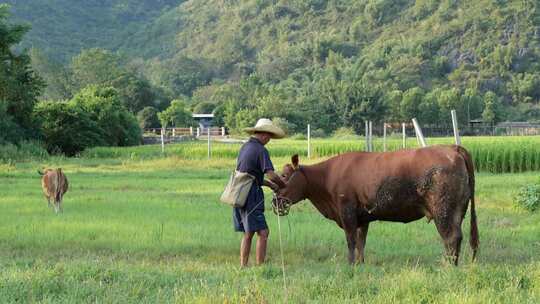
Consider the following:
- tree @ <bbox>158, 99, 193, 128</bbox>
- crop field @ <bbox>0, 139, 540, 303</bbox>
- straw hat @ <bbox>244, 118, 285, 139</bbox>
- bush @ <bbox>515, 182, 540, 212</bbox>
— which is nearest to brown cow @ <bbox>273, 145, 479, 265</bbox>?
crop field @ <bbox>0, 139, 540, 303</bbox>

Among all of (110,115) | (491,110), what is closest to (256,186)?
(110,115)

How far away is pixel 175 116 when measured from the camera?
71.5 meters

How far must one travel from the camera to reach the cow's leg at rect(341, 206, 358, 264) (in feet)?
28.9

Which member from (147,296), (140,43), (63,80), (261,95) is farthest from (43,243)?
(140,43)

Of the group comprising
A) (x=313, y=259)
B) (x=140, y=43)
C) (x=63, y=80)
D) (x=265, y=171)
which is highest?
(x=140, y=43)

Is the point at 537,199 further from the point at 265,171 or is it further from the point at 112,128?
the point at 112,128

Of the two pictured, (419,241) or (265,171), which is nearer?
(265,171)

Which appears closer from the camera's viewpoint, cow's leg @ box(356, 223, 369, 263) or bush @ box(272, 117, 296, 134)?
cow's leg @ box(356, 223, 369, 263)

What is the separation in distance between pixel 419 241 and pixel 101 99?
1461 inches

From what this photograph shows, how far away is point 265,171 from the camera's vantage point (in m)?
8.57

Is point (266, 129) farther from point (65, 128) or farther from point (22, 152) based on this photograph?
point (65, 128)

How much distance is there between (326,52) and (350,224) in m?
107

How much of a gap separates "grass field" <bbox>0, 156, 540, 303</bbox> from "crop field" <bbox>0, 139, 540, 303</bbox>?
0.02m

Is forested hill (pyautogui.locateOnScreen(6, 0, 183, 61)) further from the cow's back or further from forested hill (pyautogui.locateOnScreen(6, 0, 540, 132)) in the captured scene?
the cow's back
